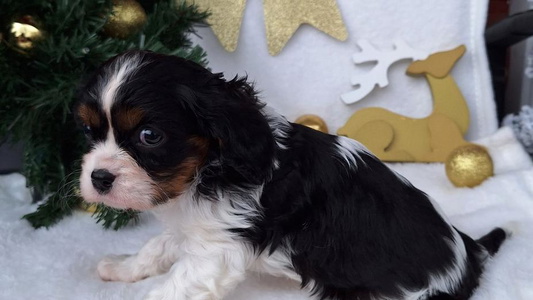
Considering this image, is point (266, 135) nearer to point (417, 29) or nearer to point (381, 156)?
point (381, 156)

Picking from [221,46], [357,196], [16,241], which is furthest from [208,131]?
[221,46]

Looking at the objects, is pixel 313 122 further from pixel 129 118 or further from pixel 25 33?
pixel 129 118

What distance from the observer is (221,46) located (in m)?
3.07

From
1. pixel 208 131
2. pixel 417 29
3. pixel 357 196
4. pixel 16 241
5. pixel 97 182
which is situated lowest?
pixel 16 241

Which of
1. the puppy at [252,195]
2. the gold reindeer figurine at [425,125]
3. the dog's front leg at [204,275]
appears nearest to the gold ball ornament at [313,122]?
the gold reindeer figurine at [425,125]

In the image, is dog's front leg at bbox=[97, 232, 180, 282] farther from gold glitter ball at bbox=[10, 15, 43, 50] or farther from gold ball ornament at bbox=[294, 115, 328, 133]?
gold ball ornament at bbox=[294, 115, 328, 133]

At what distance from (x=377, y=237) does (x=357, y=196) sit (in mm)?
130

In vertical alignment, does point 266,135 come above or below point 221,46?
below

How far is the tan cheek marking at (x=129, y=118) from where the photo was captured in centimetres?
155

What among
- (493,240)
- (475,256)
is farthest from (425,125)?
(475,256)

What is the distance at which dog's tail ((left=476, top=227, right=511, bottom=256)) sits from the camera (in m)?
2.15

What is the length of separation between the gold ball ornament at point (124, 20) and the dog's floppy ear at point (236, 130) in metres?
0.84

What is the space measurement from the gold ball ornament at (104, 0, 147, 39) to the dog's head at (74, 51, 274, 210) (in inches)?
29.8

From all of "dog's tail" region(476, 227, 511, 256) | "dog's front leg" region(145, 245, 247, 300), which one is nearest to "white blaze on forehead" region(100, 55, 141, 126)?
"dog's front leg" region(145, 245, 247, 300)
